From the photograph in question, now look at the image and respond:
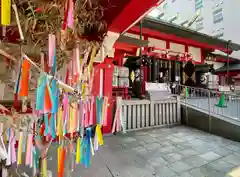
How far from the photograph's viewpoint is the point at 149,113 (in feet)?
14.6

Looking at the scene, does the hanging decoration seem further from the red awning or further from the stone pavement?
the stone pavement

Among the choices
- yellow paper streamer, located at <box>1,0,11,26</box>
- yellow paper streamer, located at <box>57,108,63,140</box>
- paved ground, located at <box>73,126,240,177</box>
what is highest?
yellow paper streamer, located at <box>1,0,11,26</box>

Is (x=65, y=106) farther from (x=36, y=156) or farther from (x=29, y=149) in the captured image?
(x=36, y=156)

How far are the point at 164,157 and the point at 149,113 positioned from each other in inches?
80.9

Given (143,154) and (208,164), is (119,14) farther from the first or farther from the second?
(208,164)

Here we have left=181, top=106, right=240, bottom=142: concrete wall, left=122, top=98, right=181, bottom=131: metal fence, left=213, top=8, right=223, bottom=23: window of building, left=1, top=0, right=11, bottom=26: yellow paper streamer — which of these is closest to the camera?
left=1, top=0, right=11, bottom=26: yellow paper streamer

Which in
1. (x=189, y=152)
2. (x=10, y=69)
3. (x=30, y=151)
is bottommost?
(x=189, y=152)

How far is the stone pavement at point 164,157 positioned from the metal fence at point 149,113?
0.60 meters

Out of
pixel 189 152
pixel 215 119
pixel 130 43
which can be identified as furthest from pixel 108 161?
pixel 215 119

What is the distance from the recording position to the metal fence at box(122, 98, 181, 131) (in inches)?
162

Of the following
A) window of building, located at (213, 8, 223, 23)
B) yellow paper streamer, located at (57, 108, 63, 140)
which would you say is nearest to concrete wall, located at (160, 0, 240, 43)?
window of building, located at (213, 8, 223, 23)

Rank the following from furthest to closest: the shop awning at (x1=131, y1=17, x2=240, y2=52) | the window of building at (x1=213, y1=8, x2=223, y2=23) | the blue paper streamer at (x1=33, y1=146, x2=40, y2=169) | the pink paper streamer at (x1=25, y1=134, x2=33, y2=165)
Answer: the window of building at (x1=213, y1=8, x2=223, y2=23)
the shop awning at (x1=131, y1=17, x2=240, y2=52)
the blue paper streamer at (x1=33, y1=146, x2=40, y2=169)
the pink paper streamer at (x1=25, y1=134, x2=33, y2=165)

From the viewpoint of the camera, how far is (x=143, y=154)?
2564mm

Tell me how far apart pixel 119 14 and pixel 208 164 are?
2.61 meters
